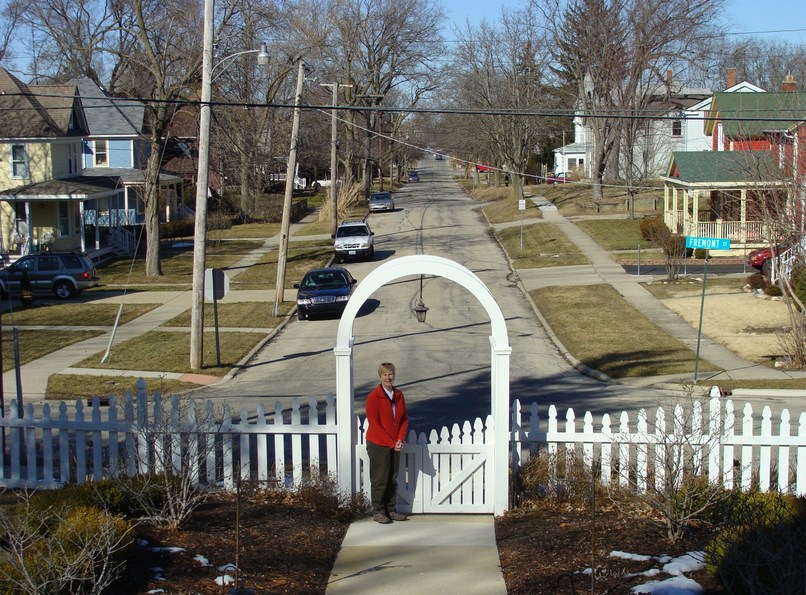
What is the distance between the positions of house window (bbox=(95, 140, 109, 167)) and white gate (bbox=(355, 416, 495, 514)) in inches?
1924

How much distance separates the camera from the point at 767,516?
7.68 m

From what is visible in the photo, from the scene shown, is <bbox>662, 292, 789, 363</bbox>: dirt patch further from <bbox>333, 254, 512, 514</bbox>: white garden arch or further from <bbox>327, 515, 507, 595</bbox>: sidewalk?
<bbox>327, 515, 507, 595</bbox>: sidewalk

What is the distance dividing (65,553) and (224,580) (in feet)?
4.45

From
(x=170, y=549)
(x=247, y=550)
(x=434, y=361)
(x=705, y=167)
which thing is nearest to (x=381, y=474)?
(x=247, y=550)

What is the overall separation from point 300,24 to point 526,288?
37289mm

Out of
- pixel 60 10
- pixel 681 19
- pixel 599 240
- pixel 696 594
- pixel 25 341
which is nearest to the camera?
pixel 696 594

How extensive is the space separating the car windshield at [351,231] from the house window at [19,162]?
46.6 ft

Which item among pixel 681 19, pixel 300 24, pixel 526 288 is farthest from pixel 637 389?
pixel 300 24

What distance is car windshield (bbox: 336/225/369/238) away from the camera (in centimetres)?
4291

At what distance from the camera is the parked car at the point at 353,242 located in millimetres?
42031

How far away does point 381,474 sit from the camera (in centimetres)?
955

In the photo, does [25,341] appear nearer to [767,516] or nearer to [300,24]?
[767,516]

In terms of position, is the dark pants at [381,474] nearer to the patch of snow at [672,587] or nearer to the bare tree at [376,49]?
the patch of snow at [672,587]

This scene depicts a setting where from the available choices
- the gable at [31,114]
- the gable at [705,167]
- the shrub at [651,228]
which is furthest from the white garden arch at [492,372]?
the gable at [31,114]
